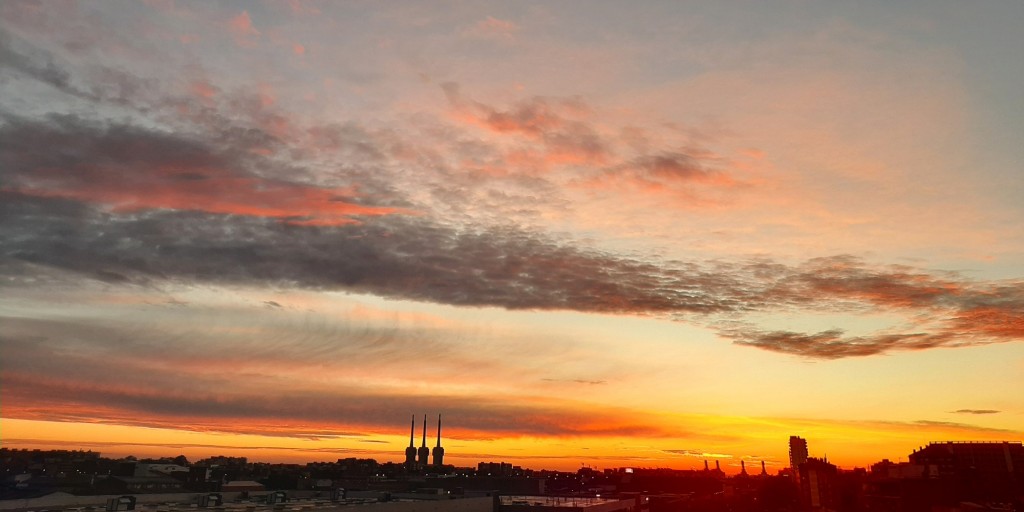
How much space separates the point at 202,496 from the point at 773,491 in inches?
6393

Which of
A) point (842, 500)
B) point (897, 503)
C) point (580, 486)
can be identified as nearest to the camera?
point (897, 503)

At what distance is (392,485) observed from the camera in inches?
5384

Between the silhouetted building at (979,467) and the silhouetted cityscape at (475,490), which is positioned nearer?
the silhouetted cityscape at (475,490)

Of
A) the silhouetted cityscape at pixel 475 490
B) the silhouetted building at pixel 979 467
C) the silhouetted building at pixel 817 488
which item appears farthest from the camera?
the silhouetted building at pixel 817 488

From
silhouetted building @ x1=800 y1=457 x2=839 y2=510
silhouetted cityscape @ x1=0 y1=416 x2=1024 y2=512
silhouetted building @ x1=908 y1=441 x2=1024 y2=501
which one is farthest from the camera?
silhouetted building @ x1=800 y1=457 x2=839 y2=510

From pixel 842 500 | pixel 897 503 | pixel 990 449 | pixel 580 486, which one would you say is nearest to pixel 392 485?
pixel 580 486

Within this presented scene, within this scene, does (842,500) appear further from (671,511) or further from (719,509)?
(671,511)

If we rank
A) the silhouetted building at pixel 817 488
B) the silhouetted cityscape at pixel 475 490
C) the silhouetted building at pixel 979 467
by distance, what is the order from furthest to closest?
the silhouetted building at pixel 817 488 < the silhouetted building at pixel 979 467 < the silhouetted cityscape at pixel 475 490

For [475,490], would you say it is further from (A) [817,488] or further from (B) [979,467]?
(B) [979,467]

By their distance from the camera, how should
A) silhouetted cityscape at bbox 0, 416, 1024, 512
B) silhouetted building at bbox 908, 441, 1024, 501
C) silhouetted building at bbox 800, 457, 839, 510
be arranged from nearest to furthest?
silhouetted cityscape at bbox 0, 416, 1024, 512, silhouetted building at bbox 908, 441, 1024, 501, silhouetted building at bbox 800, 457, 839, 510

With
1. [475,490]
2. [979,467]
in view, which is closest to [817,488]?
[979,467]

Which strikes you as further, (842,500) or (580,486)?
(580,486)

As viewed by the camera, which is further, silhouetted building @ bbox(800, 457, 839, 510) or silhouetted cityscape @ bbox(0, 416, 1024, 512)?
silhouetted building @ bbox(800, 457, 839, 510)

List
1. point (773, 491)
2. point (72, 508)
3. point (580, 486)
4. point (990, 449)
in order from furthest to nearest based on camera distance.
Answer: point (580, 486)
point (773, 491)
point (990, 449)
point (72, 508)
